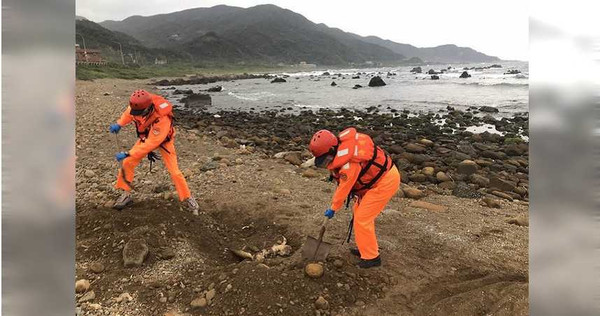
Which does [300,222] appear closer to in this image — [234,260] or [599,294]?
[234,260]

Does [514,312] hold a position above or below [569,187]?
below

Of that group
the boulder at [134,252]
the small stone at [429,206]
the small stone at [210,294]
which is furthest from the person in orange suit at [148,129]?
the small stone at [429,206]

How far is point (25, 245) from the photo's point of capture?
97 cm

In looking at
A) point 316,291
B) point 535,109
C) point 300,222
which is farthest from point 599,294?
point 300,222

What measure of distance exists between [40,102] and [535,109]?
1246mm

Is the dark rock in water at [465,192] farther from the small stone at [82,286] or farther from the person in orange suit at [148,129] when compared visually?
the small stone at [82,286]

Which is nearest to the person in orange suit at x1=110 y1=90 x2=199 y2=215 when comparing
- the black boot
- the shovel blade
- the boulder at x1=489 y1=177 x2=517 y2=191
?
the shovel blade

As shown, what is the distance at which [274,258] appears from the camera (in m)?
4.70

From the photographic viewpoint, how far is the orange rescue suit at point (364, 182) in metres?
4.02

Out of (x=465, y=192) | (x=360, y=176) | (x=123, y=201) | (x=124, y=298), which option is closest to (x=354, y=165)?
(x=360, y=176)

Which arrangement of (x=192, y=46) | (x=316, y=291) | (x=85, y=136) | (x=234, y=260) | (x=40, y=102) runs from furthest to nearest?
(x=192, y=46) → (x=85, y=136) → (x=234, y=260) → (x=316, y=291) → (x=40, y=102)

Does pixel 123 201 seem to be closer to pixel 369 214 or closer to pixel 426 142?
pixel 369 214

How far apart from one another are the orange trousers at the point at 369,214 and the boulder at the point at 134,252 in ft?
8.22

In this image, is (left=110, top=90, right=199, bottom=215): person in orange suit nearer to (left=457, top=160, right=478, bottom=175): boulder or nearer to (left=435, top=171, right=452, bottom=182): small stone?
(left=435, top=171, right=452, bottom=182): small stone
